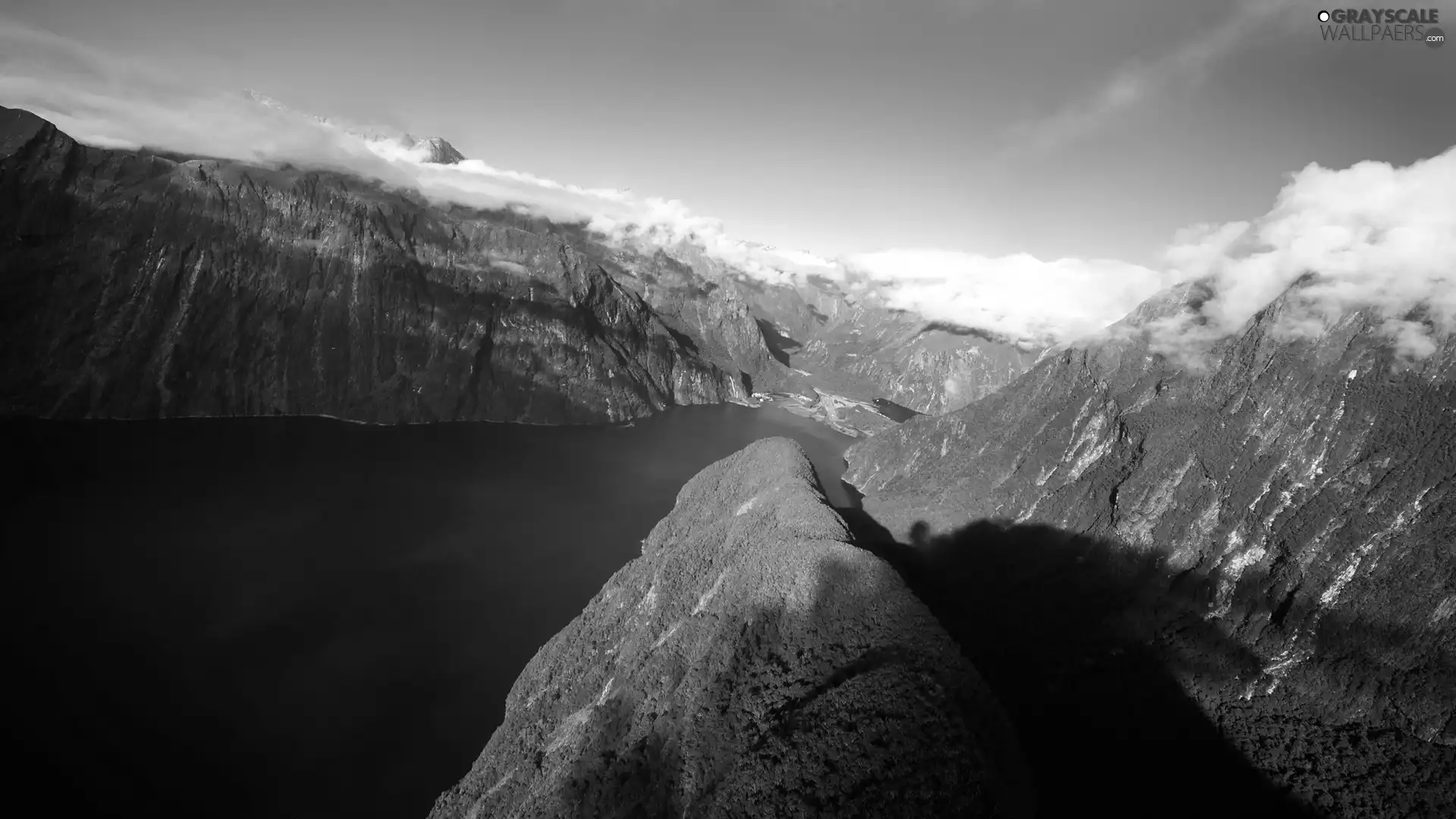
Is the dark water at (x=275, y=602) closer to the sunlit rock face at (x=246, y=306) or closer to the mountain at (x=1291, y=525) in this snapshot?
the sunlit rock face at (x=246, y=306)

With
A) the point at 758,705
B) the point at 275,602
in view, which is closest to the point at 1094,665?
the point at 758,705

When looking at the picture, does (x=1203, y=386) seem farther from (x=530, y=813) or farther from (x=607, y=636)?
(x=530, y=813)

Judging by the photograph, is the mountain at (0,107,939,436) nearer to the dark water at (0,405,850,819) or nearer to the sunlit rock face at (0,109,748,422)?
the sunlit rock face at (0,109,748,422)

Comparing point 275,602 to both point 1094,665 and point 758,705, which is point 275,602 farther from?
point 1094,665

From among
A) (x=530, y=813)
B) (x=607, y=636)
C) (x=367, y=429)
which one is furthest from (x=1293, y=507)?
(x=367, y=429)

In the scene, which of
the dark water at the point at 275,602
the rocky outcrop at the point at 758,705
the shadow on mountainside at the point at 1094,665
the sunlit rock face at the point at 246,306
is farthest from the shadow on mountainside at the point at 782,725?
the sunlit rock face at the point at 246,306

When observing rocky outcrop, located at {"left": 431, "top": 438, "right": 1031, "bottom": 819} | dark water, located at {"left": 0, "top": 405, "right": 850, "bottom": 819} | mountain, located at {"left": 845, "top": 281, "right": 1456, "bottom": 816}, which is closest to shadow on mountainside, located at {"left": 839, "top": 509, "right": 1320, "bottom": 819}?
mountain, located at {"left": 845, "top": 281, "right": 1456, "bottom": 816}

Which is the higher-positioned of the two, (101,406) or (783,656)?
(783,656)
